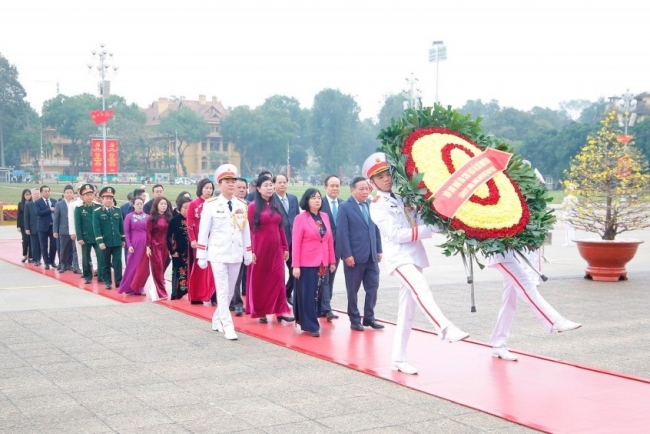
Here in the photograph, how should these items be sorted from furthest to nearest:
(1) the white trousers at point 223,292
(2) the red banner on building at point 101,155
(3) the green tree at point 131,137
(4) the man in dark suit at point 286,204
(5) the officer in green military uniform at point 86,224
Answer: (3) the green tree at point 131,137 < (2) the red banner on building at point 101,155 < (5) the officer in green military uniform at point 86,224 < (4) the man in dark suit at point 286,204 < (1) the white trousers at point 223,292

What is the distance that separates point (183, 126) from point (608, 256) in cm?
6499

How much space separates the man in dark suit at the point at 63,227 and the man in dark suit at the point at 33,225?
4.83ft

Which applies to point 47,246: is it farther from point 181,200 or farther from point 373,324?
point 373,324

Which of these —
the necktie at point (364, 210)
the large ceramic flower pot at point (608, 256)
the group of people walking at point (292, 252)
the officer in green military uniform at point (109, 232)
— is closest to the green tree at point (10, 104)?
the officer in green military uniform at point (109, 232)

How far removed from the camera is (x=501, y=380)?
6309mm

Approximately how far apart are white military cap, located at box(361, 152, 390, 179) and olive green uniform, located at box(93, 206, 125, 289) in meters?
6.58

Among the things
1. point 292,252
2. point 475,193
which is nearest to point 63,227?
point 292,252

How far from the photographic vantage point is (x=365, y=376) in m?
6.50

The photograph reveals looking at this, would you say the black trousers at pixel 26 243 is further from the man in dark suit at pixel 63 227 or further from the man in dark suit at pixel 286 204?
the man in dark suit at pixel 286 204

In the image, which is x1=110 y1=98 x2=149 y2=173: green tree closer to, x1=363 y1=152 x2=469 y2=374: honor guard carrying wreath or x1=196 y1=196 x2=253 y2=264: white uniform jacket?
x1=196 y1=196 x2=253 y2=264: white uniform jacket

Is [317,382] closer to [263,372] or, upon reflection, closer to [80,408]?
[263,372]

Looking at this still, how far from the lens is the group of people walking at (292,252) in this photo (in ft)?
21.8

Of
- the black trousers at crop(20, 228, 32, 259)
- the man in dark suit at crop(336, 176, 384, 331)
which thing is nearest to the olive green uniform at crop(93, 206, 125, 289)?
the black trousers at crop(20, 228, 32, 259)

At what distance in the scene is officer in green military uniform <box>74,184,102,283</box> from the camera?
12969mm
